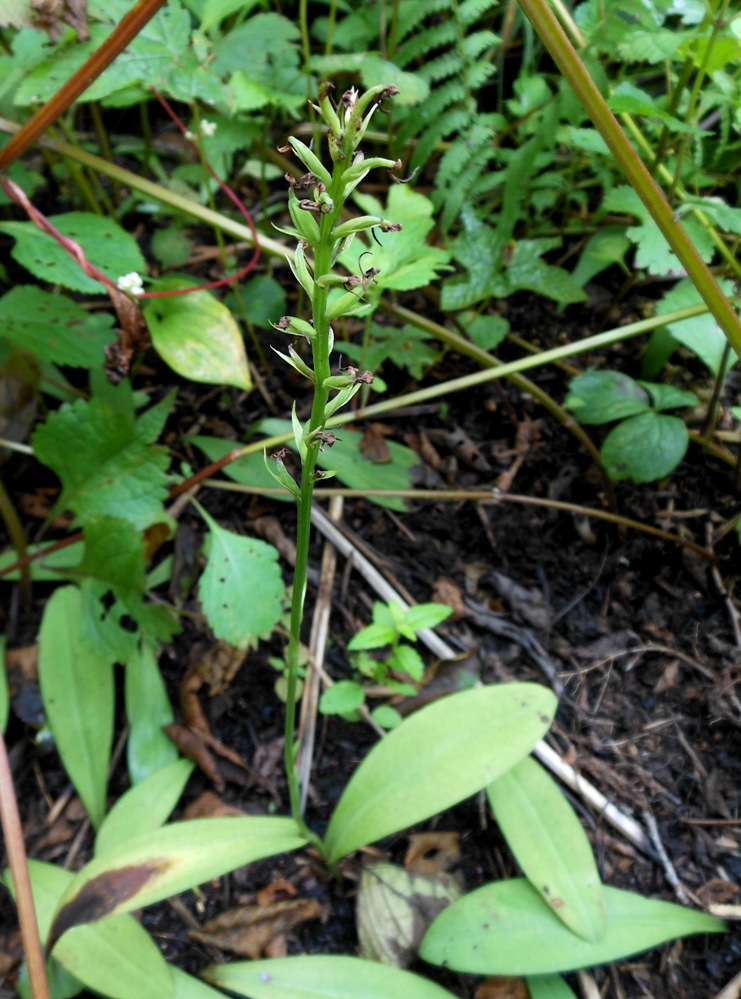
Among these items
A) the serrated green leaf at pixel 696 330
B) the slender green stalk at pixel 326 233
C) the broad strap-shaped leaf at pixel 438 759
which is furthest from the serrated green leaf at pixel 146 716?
the serrated green leaf at pixel 696 330

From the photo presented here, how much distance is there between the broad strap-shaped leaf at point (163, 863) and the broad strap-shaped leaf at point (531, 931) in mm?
347

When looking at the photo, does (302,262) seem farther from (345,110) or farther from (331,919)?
(331,919)

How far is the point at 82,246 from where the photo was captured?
5.74 ft

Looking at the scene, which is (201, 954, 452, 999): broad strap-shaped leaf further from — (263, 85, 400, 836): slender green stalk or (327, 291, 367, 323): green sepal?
(327, 291, 367, 323): green sepal

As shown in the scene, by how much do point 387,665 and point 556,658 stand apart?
44 cm

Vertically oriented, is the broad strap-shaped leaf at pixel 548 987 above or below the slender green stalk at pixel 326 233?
below

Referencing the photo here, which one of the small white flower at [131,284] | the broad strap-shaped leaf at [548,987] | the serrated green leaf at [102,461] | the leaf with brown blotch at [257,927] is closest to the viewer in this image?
the broad strap-shaped leaf at [548,987]

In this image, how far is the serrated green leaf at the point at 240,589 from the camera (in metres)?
1.68

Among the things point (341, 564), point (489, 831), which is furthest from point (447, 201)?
point (489, 831)

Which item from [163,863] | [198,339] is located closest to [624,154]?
[198,339]

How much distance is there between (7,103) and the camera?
1814 millimetres

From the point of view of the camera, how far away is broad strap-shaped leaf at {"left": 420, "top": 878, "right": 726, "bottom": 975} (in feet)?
4.57

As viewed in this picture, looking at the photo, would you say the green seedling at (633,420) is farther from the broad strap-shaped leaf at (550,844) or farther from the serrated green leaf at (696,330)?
the broad strap-shaped leaf at (550,844)

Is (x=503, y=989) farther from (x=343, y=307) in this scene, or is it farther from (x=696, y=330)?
(x=696, y=330)
